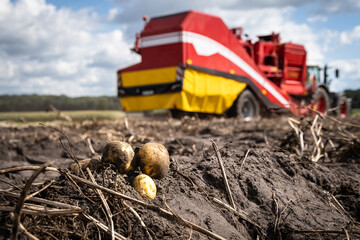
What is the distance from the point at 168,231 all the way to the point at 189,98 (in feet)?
25.2

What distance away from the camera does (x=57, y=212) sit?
175cm

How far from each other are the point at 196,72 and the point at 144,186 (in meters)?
7.58

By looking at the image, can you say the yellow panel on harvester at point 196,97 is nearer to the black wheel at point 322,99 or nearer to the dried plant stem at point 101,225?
the black wheel at point 322,99

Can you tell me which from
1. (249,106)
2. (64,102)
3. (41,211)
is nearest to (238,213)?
(41,211)

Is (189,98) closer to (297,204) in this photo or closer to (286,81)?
(286,81)

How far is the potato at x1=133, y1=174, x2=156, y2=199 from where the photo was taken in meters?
2.06

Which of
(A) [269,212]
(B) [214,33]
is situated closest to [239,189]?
(A) [269,212]

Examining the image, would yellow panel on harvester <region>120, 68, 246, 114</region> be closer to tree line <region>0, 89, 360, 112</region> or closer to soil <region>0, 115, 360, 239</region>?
soil <region>0, 115, 360, 239</region>

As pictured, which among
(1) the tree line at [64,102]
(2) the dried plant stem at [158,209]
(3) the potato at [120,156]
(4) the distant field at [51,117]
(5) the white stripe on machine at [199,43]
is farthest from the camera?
(1) the tree line at [64,102]

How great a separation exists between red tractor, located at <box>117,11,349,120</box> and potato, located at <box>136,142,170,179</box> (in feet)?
22.9

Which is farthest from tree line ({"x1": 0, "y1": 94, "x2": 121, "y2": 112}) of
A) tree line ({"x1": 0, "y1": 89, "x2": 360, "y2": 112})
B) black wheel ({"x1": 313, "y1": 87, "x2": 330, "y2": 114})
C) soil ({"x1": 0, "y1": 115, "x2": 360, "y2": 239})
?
soil ({"x1": 0, "y1": 115, "x2": 360, "y2": 239})

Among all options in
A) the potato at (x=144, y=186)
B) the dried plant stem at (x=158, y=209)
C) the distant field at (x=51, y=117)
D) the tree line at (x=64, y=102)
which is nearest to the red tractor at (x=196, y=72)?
the distant field at (x=51, y=117)

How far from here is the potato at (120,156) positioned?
2184 millimetres

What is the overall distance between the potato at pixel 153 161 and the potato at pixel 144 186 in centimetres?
9
